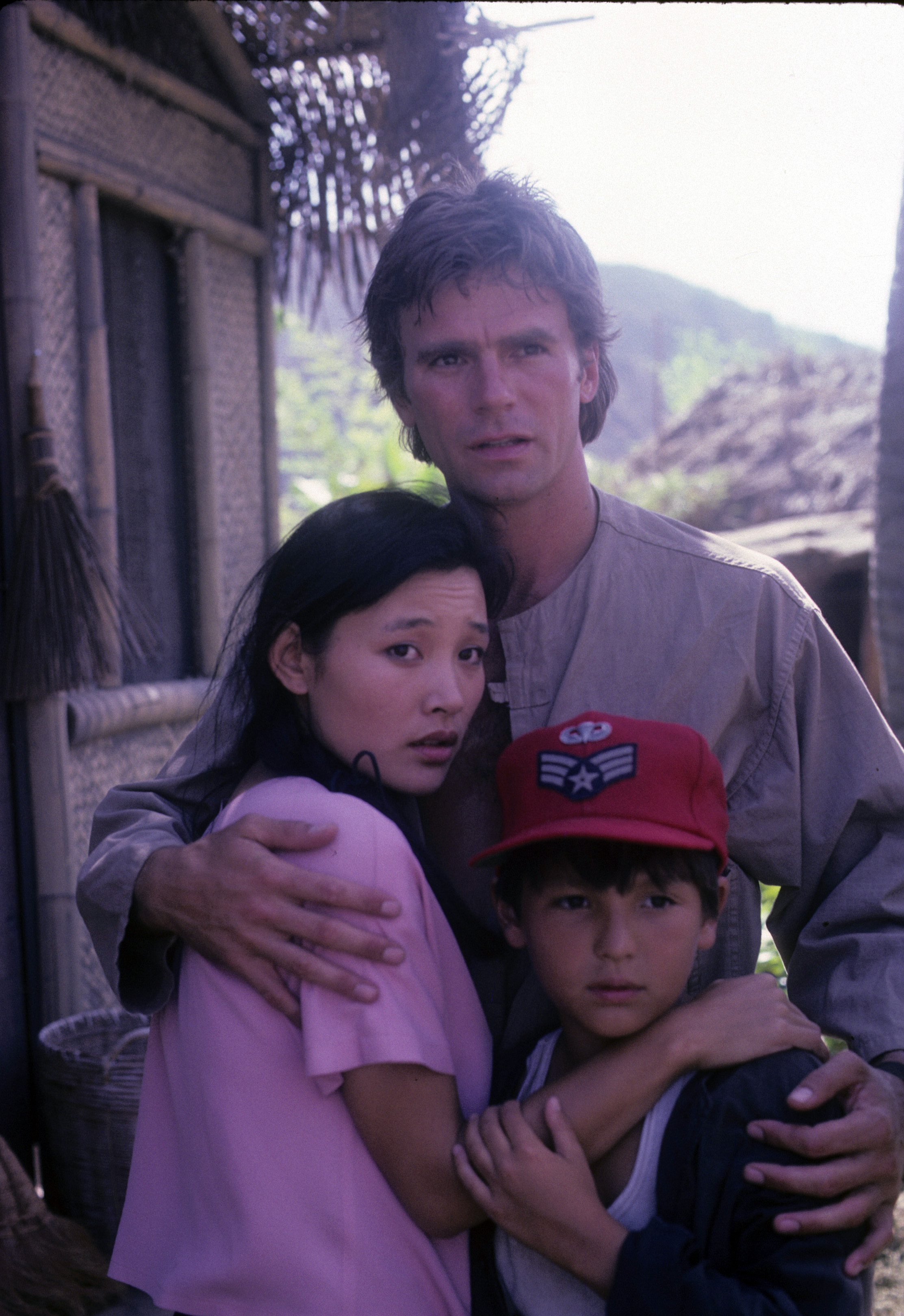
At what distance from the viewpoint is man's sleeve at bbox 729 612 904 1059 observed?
1982mm

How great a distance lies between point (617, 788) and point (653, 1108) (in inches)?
16.6

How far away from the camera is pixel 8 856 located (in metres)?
3.75

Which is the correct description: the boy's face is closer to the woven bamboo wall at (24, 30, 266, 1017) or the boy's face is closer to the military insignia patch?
the military insignia patch

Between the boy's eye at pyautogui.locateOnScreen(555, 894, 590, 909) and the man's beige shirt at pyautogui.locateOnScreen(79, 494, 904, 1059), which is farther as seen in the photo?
the man's beige shirt at pyautogui.locateOnScreen(79, 494, 904, 1059)

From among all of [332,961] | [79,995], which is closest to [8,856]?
[79,995]

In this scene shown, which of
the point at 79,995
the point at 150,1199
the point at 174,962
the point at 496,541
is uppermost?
the point at 496,541

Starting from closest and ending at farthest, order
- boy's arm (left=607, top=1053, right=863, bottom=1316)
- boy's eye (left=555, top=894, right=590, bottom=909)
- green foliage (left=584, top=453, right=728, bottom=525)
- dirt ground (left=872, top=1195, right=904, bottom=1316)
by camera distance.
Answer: boy's arm (left=607, top=1053, right=863, bottom=1316)
boy's eye (left=555, top=894, right=590, bottom=909)
dirt ground (left=872, top=1195, right=904, bottom=1316)
green foliage (left=584, top=453, right=728, bottom=525)

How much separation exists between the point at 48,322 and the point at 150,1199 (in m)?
3.06

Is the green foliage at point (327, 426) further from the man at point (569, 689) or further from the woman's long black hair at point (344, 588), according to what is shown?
the woman's long black hair at point (344, 588)

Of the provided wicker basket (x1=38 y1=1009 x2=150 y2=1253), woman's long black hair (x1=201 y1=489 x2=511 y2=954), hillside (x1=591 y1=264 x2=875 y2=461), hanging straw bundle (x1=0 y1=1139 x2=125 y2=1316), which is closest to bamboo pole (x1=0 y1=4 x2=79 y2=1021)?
wicker basket (x1=38 y1=1009 x2=150 y2=1253)

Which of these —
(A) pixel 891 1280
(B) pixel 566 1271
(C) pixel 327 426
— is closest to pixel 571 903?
(B) pixel 566 1271

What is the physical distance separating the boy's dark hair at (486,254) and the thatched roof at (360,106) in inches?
73.7

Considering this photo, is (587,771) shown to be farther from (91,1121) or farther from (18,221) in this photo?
(18,221)

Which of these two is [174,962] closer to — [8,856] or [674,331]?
[8,856]
